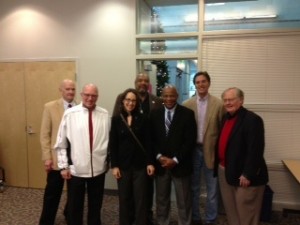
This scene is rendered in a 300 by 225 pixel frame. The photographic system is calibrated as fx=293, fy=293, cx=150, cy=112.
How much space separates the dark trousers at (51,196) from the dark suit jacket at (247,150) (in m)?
1.70

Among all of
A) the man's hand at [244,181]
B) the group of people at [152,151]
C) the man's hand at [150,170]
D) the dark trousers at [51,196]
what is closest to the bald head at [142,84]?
the group of people at [152,151]

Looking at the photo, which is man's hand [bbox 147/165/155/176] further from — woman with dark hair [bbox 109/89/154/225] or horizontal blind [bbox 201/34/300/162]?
horizontal blind [bbox 201/34/300/162]

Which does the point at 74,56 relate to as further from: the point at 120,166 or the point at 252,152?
the point at 252,152

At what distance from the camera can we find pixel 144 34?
3871 mm

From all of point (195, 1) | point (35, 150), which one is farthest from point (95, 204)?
point (195, 1)

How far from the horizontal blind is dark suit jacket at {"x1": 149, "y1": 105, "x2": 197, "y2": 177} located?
1131 mm

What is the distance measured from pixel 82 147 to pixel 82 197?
1.62ft

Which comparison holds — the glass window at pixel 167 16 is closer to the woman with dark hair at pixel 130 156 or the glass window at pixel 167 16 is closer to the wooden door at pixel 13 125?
the woman with dark hair at pixel 130 156

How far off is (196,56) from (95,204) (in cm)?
215

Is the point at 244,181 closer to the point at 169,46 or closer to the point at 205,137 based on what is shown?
the point at 205,137

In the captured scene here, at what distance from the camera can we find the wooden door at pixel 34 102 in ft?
13.6

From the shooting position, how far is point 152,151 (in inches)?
109

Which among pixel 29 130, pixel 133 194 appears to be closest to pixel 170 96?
pixel 133 194

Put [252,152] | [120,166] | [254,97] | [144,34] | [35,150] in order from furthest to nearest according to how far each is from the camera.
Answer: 1. [35,150]
2. [144,34]
3. [254,97]
4. [120,166]
5. [252,152]
